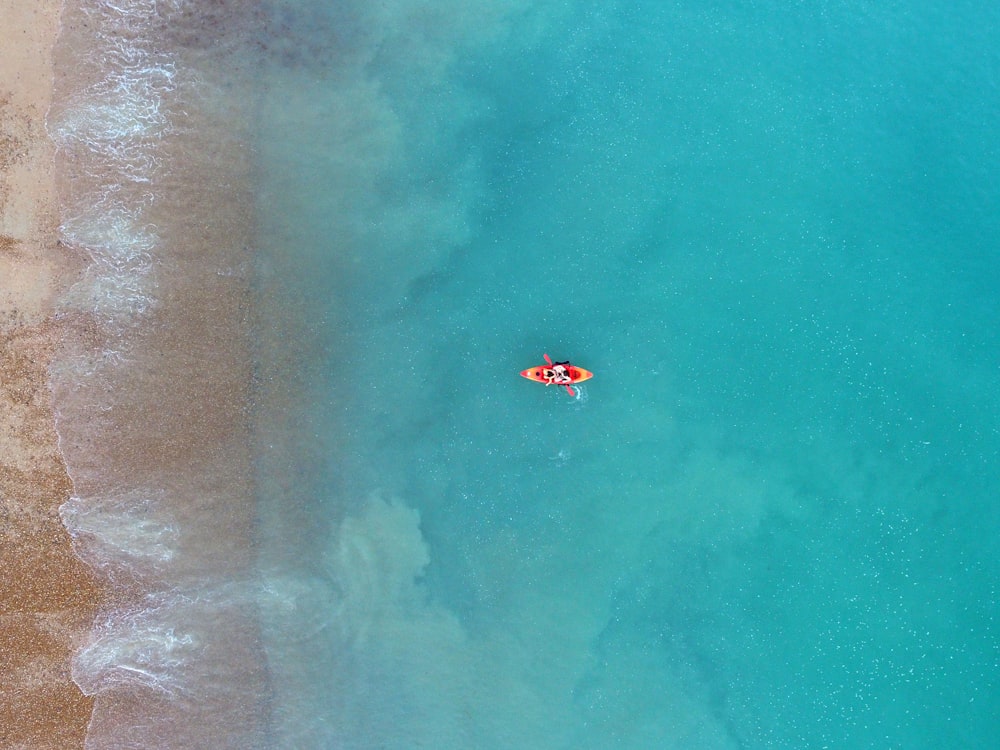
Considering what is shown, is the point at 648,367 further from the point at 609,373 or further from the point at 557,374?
the point at 557,374

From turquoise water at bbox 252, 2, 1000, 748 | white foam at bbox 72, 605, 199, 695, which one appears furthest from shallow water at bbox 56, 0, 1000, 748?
white foam at bbox 72, 605, 199, 695

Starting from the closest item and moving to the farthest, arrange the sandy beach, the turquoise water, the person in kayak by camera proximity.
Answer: the sandy beach
the person in kayak
the turquoise water

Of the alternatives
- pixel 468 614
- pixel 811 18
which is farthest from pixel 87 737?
pixel 811 18

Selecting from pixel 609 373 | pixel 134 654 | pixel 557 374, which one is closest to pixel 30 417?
pixel 134 654

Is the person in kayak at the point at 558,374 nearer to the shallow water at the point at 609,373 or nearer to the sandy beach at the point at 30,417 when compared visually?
the shallow water at the point at 609,373

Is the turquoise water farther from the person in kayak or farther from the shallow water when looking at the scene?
the person in kayak
